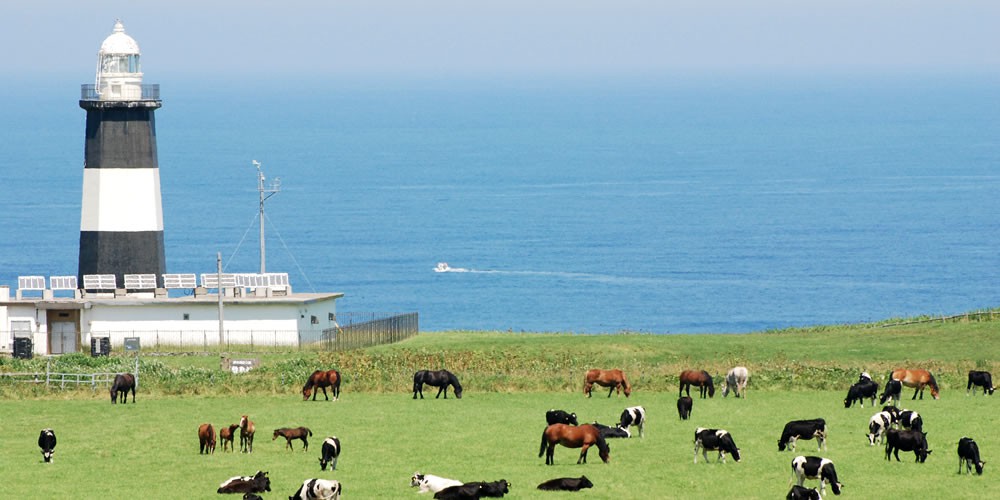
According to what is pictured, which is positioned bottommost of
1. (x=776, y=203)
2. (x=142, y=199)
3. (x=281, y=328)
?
(x=281, y=328)

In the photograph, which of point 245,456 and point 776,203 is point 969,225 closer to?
point 776,203

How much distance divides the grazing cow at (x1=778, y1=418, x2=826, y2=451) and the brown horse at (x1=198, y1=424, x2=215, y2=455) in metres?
11.5

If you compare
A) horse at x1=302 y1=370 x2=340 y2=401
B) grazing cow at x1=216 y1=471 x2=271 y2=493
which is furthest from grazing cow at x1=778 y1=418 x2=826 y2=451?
horse at x1=302 y1=370 x2=340 y2=401

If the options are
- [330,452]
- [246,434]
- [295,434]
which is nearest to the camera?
[330,452]

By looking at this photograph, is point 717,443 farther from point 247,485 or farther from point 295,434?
point 247,485

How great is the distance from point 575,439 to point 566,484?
308cm

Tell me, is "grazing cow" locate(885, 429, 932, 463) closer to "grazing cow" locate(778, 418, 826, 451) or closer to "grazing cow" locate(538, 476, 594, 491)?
"grazing cow" locate(778, 418, 826, 451)

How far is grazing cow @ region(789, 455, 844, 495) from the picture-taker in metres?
29.5

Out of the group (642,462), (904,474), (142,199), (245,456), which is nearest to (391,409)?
(245,456)

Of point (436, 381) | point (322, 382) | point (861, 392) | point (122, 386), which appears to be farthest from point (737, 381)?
point (122, 386)

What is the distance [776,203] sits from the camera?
197000mm

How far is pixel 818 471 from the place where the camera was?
2966 cm

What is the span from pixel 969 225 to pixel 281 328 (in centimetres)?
12126

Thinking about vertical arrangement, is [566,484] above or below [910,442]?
below
